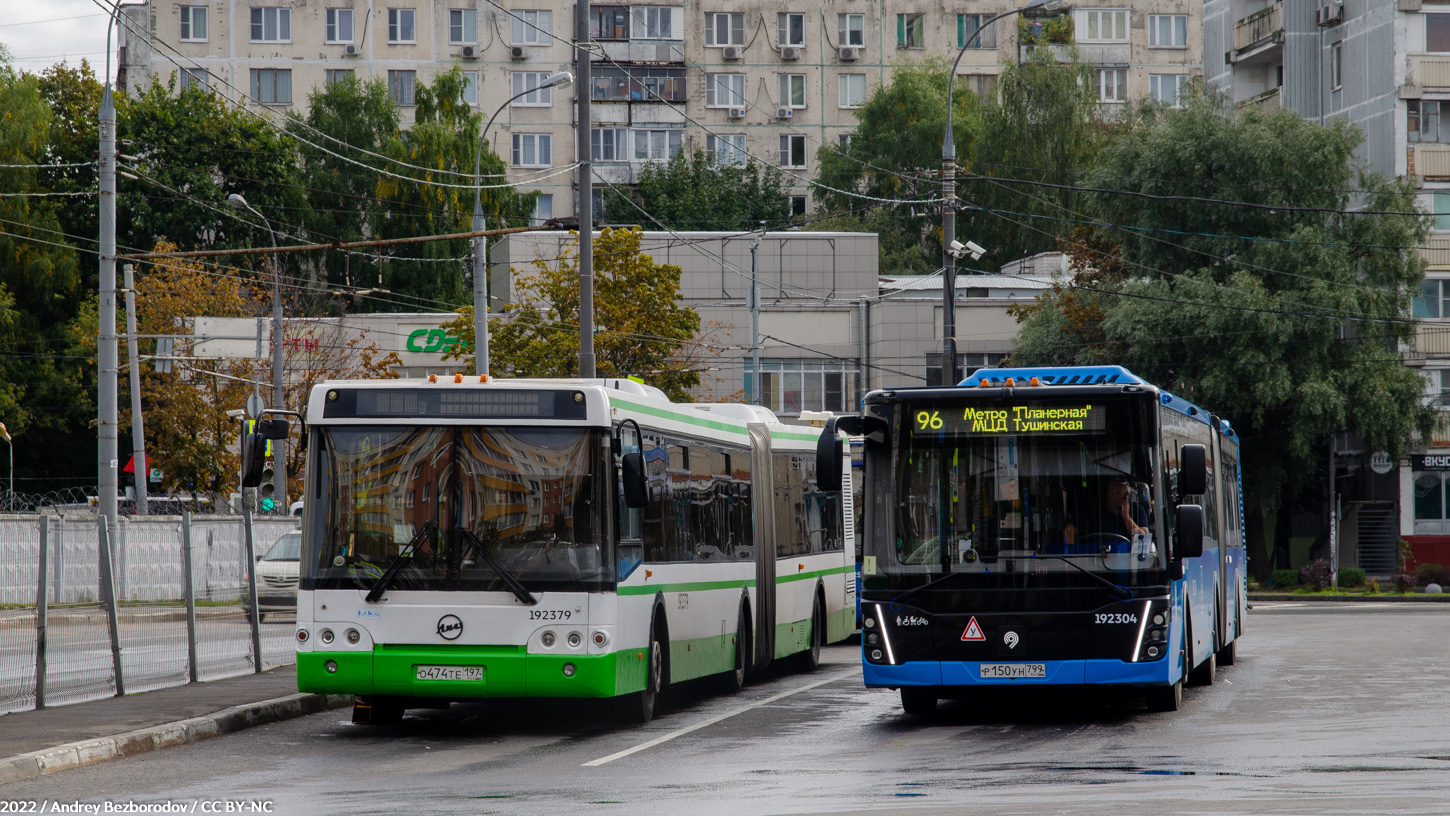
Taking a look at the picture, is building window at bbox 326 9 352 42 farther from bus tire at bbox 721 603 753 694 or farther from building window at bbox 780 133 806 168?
bus tire at bbox 721 603 753 694

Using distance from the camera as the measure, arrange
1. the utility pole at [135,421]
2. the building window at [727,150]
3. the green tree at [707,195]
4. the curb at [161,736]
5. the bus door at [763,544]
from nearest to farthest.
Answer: the curb at [161,736], the bus door at [763,544], the utility pole at [135,421], the green tree at [707,195], the building window at [727,150]

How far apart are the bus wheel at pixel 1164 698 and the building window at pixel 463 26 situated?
76.3m

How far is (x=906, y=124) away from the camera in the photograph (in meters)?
87.1

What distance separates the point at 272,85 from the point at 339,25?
4131 mm

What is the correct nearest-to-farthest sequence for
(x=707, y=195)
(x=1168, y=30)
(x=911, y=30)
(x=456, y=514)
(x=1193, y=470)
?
1. (x=456, y=514)
2. (x=1193, y=470)
3. (x=707, y=195)
4. (x=911, y=30)
5. (x=1168, y=30)

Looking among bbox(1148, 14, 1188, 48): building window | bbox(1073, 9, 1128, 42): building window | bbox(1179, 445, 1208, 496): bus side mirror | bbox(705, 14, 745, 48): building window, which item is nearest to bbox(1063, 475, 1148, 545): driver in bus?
bbox(1179, 445, 1208, 496): bus side mirror

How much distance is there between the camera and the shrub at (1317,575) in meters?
51.3

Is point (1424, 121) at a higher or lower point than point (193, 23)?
lower

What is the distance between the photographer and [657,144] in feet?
299

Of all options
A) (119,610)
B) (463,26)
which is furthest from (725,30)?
(119,610)

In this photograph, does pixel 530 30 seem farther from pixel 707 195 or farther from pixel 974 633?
pixel 974 633

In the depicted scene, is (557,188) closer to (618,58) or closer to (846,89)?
(618,58)

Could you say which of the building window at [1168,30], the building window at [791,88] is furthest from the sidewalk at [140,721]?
the building window at [1168,30]

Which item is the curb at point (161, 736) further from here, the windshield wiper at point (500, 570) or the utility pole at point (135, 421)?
the utility pole at point (135, 421)
